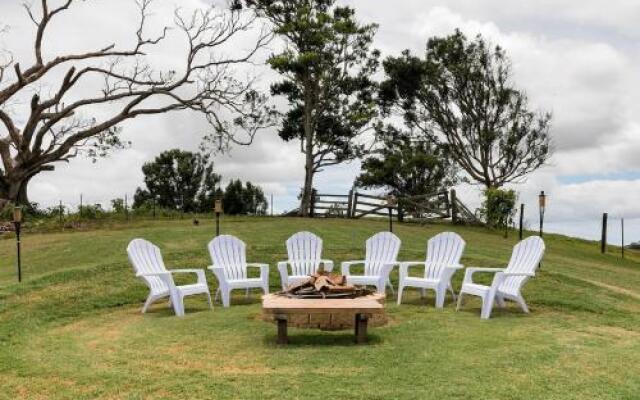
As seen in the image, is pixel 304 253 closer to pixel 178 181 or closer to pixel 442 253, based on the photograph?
pixel 442 253

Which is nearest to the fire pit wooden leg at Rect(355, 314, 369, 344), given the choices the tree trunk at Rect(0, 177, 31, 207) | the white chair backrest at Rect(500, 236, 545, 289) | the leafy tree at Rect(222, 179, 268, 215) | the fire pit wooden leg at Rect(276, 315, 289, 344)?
the fire pit wooden leg at Rect(276, 315, 289, 344)

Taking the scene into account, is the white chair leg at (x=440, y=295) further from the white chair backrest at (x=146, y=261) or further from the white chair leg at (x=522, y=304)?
the white chair backrest at (x=146, y=261)

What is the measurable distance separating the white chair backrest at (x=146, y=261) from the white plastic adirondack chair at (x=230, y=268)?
27.2 inches

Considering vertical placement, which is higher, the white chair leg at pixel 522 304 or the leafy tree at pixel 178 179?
the leafy tree at pixel 178 179

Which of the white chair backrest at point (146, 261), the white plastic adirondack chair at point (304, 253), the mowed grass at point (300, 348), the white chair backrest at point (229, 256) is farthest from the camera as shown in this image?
the white plastic adirondack chair at point (304, 253)

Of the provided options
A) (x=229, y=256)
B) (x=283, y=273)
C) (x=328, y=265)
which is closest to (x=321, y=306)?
(x=283, y=273)

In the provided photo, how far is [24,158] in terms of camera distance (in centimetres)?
2209

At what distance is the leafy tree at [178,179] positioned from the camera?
3534 centimetres

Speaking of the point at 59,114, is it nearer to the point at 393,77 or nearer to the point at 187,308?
the point at 393,77

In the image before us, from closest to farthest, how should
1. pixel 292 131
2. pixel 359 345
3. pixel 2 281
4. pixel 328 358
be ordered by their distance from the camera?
pixel 328 358
pixel 359 345
pixel 2 281
pixel 292 131

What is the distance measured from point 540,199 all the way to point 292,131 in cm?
1449

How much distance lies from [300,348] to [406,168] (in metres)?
20.8

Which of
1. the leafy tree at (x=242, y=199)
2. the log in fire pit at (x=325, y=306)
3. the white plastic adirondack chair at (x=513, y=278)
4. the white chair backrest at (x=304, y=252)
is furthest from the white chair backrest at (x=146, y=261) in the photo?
the leafy tree at (x=242, y=199)

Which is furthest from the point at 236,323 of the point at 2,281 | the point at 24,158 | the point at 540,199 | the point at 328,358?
the point at 24,158
